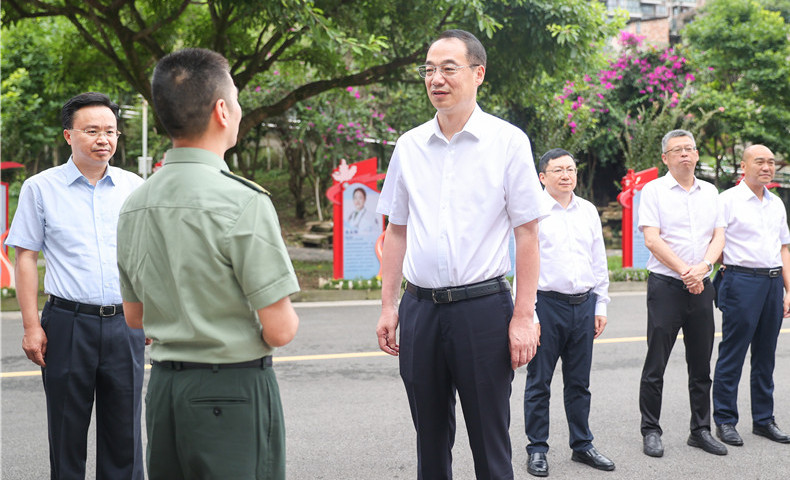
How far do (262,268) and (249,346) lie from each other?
24 cm

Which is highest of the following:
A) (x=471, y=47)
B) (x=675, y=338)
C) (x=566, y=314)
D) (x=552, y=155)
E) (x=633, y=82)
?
(x=633, y=82)

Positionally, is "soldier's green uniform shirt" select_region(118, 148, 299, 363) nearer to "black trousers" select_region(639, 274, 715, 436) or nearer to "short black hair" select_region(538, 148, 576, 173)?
"short black hair" select_region(538, 148, 576, 173)

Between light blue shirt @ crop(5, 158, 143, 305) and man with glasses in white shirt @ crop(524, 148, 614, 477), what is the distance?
238cm

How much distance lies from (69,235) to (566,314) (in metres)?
2.71

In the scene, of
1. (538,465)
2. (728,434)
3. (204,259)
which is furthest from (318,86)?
(204,259)

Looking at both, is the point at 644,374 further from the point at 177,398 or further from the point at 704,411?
the point at 177,398

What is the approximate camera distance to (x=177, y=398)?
2121 mm

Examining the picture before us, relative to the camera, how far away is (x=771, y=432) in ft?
15.9

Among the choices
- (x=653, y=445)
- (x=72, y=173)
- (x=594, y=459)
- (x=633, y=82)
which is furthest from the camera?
(x=633, y=82)

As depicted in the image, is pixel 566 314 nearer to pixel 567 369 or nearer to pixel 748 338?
pixel 567 369

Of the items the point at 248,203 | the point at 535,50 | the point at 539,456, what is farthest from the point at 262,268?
the point at 535,50

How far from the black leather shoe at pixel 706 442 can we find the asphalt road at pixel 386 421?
62mm

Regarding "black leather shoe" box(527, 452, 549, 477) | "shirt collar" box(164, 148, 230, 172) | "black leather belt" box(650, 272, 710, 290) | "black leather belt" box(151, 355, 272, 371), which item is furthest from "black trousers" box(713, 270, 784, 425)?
"shirt collar" box(164, 148, 230, 172)

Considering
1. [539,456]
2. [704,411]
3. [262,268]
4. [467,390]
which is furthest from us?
[704,411]
